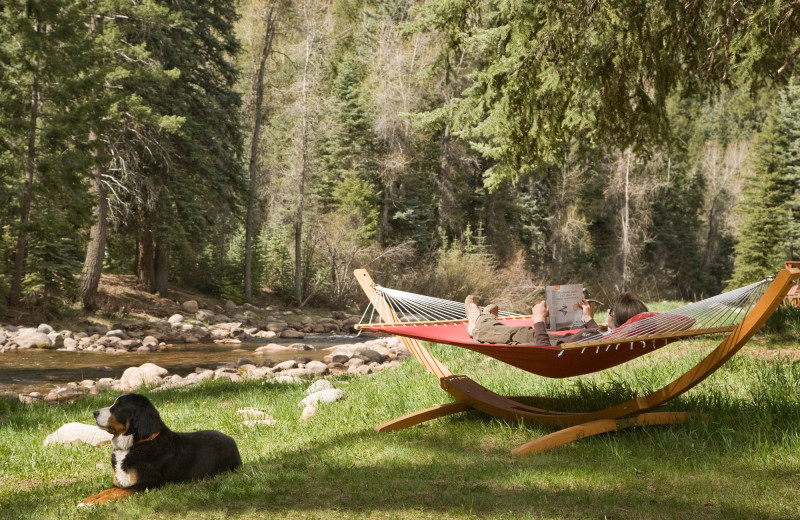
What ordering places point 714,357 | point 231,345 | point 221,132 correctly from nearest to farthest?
point 714,357
point 231,345
point 221,132

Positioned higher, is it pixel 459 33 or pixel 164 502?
pixel 459 33

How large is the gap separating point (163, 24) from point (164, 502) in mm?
15286

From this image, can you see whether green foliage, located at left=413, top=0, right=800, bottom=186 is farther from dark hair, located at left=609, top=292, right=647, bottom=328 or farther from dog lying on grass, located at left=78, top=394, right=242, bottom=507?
dog lying on grass, located at left=78, top=394, right=242, bottom=507

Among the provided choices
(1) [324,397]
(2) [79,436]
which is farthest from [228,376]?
(2) [79,436]

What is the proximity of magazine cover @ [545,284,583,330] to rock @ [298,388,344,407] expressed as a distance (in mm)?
2290

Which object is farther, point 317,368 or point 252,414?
point 317,368

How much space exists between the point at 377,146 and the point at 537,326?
22.2 m

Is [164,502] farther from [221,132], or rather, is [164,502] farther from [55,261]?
[221,132]

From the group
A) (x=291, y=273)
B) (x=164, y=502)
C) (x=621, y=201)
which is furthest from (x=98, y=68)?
(x=621, y=201)

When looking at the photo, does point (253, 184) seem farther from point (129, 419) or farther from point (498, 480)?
point (498, 480)

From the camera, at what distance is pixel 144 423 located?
11.6ft

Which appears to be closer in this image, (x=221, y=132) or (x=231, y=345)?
(x=231, y=345)

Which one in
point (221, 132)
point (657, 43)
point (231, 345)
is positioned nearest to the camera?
point (657, 43)

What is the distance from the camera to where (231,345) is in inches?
583
